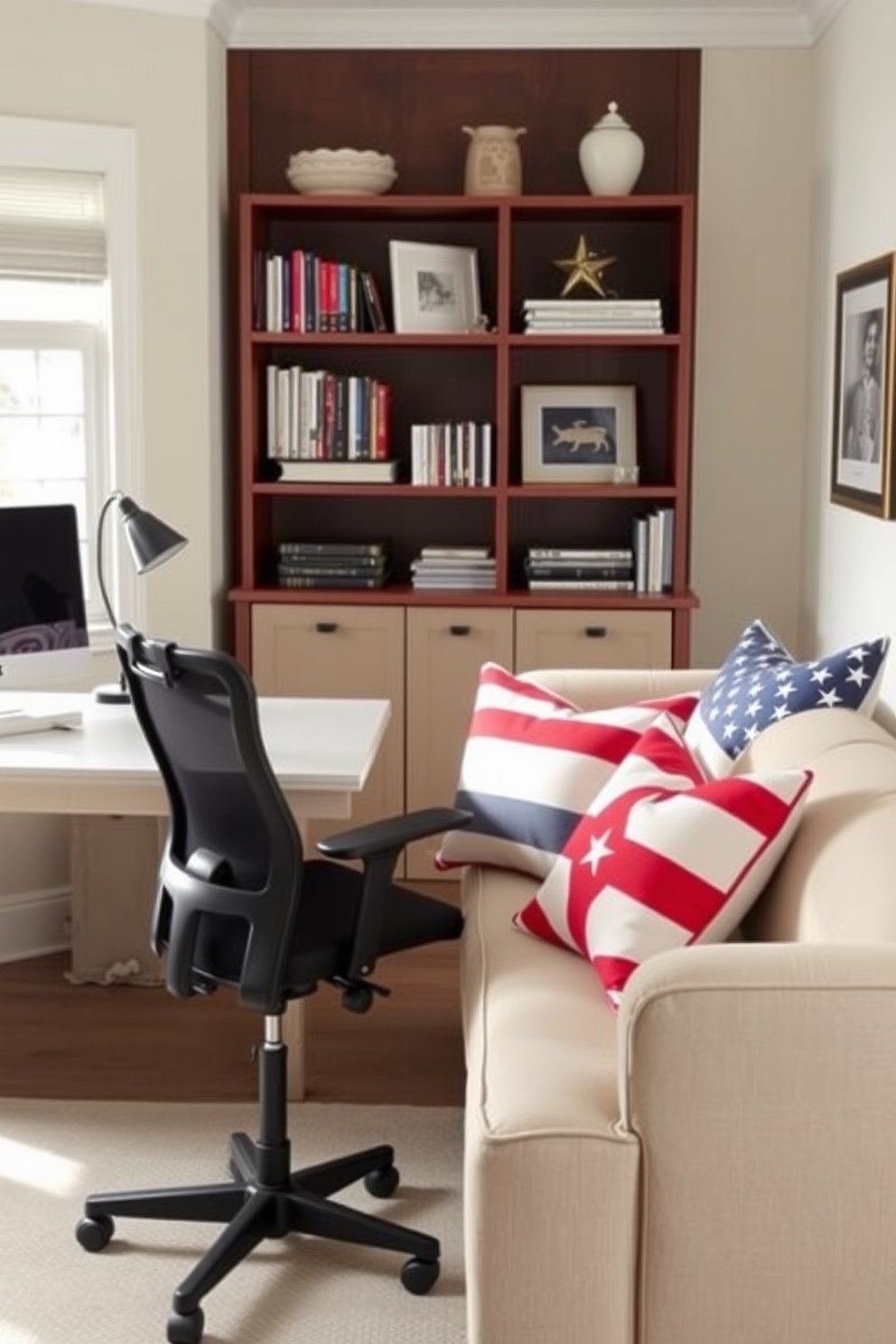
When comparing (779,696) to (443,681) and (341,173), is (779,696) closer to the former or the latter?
(443,681)

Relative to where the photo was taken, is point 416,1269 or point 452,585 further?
point 452,585

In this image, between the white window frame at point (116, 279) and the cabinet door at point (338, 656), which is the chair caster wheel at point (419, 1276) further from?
the white window frame at point (116, 279)

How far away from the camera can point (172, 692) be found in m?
2.82

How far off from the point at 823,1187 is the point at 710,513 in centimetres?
337

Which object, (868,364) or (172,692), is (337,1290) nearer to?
(172,692)

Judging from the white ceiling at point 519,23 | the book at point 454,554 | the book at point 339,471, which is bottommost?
the book at point 454,554

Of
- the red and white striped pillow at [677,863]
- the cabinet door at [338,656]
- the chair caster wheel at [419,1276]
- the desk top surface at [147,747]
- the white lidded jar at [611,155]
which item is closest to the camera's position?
the red and white striped pillow at [677,863]

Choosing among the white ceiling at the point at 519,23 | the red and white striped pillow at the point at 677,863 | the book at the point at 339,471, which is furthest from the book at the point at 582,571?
the red and white striped pillow at the point at 677,863

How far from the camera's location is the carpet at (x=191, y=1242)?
2.76 meters

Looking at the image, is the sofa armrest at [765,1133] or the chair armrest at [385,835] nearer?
the sofa armrest at [765,1133]

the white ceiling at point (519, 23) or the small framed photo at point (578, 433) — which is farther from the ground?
the white ceiling at point (519, 23)

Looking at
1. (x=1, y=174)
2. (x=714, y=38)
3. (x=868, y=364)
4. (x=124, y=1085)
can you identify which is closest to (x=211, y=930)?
(x=124, y=1085)

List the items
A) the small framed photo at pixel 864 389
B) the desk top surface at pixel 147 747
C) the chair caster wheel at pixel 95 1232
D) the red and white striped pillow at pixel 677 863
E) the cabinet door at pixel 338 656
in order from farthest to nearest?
the cabinet door at pixel 338 656 → the small framed photo at pixel 864 389 → the desk top surface at pixel 147 747 → the chair caster wheel at pixel 95 1232 → the red and white striped pillow at pixel 677 863

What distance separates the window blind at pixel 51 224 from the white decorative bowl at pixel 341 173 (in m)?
0.57
